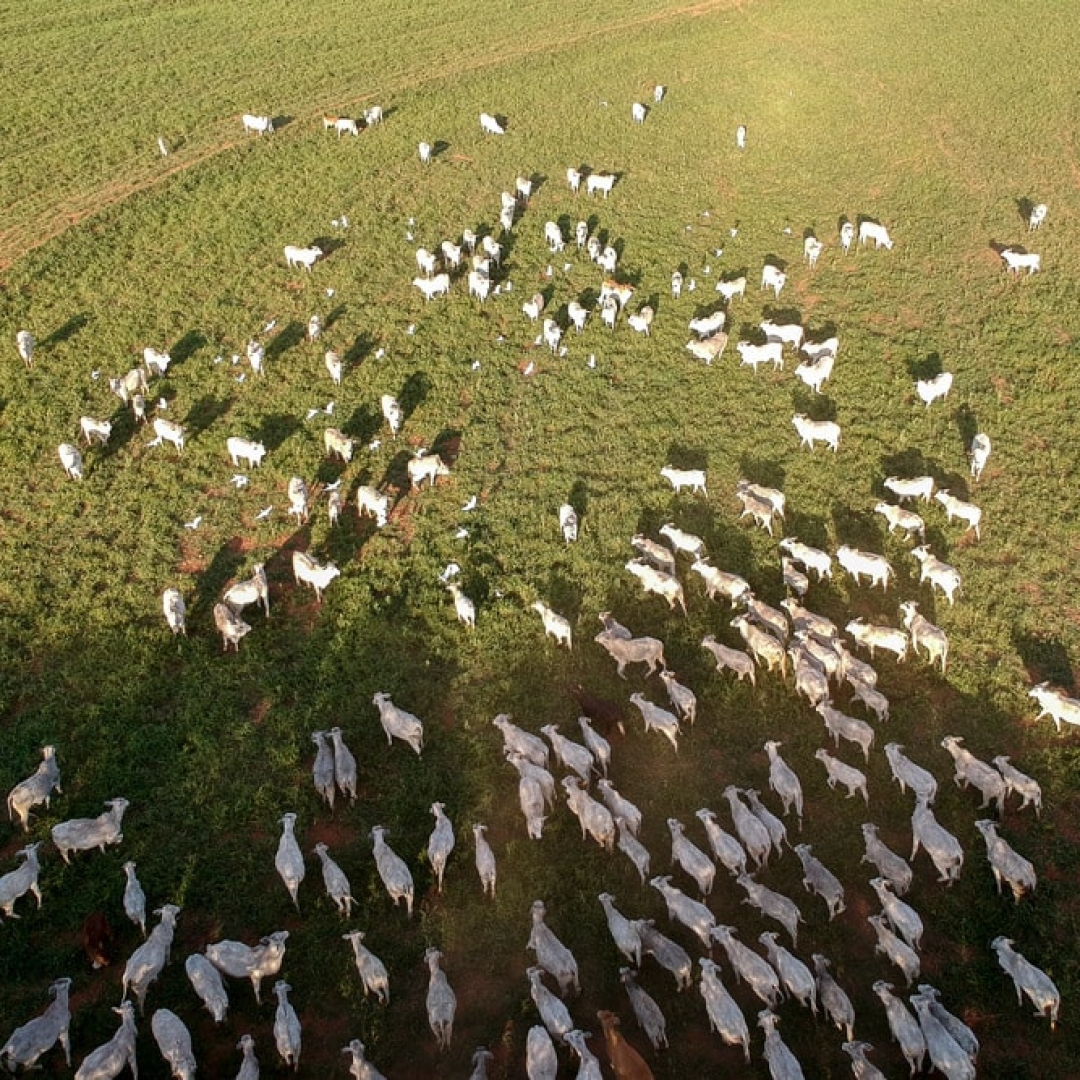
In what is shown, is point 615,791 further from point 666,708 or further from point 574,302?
point 574,302

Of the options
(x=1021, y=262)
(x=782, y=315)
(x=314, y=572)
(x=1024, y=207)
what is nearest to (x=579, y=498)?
(x=314, y=572)

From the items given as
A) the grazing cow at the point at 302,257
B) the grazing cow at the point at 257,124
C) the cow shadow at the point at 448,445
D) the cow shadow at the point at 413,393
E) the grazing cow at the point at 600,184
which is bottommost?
the cow shadow at the point at 448,445

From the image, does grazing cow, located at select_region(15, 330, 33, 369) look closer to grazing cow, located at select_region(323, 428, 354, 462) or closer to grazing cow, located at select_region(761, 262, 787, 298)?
grazing cow, located at select_region(323, 428, 354, 462)

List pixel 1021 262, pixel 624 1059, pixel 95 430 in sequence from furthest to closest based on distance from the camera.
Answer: pixel 1021 262 < pixel 95 430 < pixel 624 1059

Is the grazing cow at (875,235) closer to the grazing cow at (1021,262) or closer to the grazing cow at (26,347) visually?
the grazing cow at (1021,262)

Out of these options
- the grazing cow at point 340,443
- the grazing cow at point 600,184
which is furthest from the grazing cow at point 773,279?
the grazing cow at point 340,443

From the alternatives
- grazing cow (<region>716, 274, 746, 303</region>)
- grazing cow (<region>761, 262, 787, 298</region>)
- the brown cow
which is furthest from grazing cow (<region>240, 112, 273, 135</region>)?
the brown cow

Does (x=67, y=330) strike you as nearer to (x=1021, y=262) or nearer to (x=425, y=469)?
(x=425, y=469)
